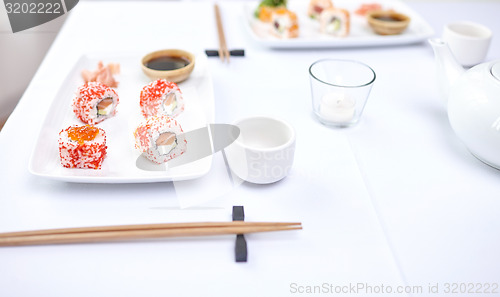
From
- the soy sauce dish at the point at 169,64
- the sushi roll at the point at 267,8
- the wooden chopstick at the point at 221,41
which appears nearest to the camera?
the soy sauce dish at the point at 169,64

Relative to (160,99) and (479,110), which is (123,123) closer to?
(160,99)

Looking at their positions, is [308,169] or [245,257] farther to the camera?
[308,169]

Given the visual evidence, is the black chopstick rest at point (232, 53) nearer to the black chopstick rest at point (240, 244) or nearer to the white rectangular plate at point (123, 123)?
the white rectangular plate at point (123, 123)

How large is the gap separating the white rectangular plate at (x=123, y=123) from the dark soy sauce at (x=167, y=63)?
0.13 ft

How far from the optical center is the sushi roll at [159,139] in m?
0.85

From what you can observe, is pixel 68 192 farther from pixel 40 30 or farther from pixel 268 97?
pixel 40 30

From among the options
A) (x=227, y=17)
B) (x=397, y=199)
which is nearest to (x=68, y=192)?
(x=397, y=199)

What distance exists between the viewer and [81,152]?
0.81 metres

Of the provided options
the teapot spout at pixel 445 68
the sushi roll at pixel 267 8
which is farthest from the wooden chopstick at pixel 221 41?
the teapot spout at pixel 445 68

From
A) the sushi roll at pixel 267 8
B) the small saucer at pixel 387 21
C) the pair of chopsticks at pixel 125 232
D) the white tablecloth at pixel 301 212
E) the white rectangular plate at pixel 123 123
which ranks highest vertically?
the sushi roll at pixel 267 8

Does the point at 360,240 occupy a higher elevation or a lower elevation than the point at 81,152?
lower

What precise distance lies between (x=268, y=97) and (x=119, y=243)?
0.58m

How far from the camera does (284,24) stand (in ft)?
4.58

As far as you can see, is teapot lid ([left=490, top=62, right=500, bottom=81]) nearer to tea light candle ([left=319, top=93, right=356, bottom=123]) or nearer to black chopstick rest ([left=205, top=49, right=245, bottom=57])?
tea light candle ([left=319, top=93, right=356, bottom=123])
